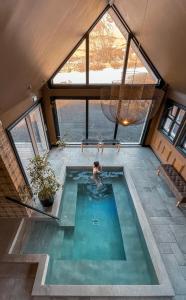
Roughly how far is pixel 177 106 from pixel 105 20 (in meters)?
3.71

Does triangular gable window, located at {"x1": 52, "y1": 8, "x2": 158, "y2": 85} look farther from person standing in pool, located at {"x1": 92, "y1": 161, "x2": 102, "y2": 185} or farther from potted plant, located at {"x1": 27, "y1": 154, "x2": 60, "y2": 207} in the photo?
potted plant, located at {"x1": 27, "y1": 154, "x2": 60, "y2": 207}

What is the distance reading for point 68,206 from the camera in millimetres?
4980

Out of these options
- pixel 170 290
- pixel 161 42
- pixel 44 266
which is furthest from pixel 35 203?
pixel 161 42

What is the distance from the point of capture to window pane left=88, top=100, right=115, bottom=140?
22.6 feet

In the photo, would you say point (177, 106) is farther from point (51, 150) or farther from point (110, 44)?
point (51, 150)

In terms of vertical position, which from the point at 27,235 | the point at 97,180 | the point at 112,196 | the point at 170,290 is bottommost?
the point at 170,290

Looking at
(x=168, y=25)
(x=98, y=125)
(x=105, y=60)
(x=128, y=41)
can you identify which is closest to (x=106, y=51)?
(x=105, y=60)

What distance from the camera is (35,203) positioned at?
4684 mm

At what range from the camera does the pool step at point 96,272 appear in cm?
340

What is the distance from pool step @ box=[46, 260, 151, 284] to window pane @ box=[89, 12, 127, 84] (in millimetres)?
5781

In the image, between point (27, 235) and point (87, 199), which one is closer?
point (27, 235)

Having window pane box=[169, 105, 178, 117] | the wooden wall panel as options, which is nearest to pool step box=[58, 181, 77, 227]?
the wooden wall panel

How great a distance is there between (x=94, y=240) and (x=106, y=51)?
595 centimetres

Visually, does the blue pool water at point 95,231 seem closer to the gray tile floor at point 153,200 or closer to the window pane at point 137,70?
the gray tile floor at point 153,200
